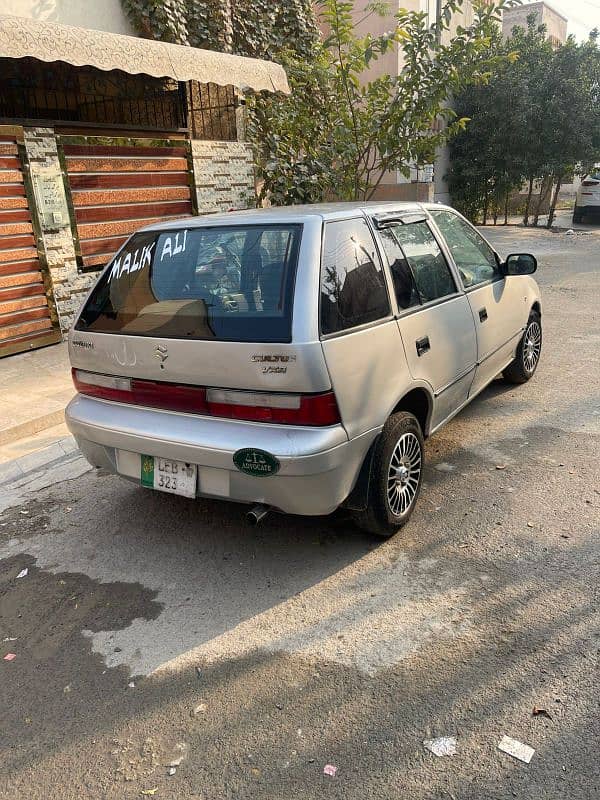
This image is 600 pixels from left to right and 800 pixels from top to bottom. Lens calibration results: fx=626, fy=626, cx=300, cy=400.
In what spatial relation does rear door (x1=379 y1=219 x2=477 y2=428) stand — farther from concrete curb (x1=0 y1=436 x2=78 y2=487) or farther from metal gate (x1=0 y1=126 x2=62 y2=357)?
metal gate (x1=0 y1=126 x2=62 y2=357)

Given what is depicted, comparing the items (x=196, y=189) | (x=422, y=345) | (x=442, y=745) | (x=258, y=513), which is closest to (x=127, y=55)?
(x=196, y=189)

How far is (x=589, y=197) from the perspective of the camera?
20.8 metres

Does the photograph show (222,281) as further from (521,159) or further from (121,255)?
(521,159)

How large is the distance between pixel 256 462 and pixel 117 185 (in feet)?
20.9

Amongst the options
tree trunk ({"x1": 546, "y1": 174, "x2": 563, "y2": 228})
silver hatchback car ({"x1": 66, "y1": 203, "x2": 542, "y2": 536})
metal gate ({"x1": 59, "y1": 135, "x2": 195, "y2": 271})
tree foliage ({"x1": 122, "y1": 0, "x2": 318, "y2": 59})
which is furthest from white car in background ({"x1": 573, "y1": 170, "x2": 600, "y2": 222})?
silver hatchback car ({"x1": 66, "y1": 203, "x2": 542, "y2": 536})

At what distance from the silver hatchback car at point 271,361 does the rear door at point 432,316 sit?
0.05 ft

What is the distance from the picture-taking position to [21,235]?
272 inches

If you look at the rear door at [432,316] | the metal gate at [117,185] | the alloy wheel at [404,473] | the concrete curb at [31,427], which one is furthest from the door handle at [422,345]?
the metal gate at [117,185]

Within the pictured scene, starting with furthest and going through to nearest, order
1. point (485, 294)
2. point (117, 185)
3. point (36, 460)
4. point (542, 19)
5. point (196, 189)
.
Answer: point (542, 19), point (196, 189), point (117, 185), point (36, 460), point (485, 294)

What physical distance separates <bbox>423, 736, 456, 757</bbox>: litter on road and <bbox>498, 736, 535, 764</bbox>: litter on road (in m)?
0.16

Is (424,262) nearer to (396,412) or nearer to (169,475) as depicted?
(396,412)

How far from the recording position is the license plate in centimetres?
299

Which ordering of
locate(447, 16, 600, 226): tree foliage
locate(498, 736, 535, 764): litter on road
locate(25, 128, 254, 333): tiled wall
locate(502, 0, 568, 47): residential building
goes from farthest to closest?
locate(502, 0, 568, 47): residential building, locate(447, 16, 600, 226): tree foliage, locate(25, 128, 254, 333): tiled wall, locate(498, 736, 535, 764): litter on road

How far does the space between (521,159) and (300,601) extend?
18992 mm
